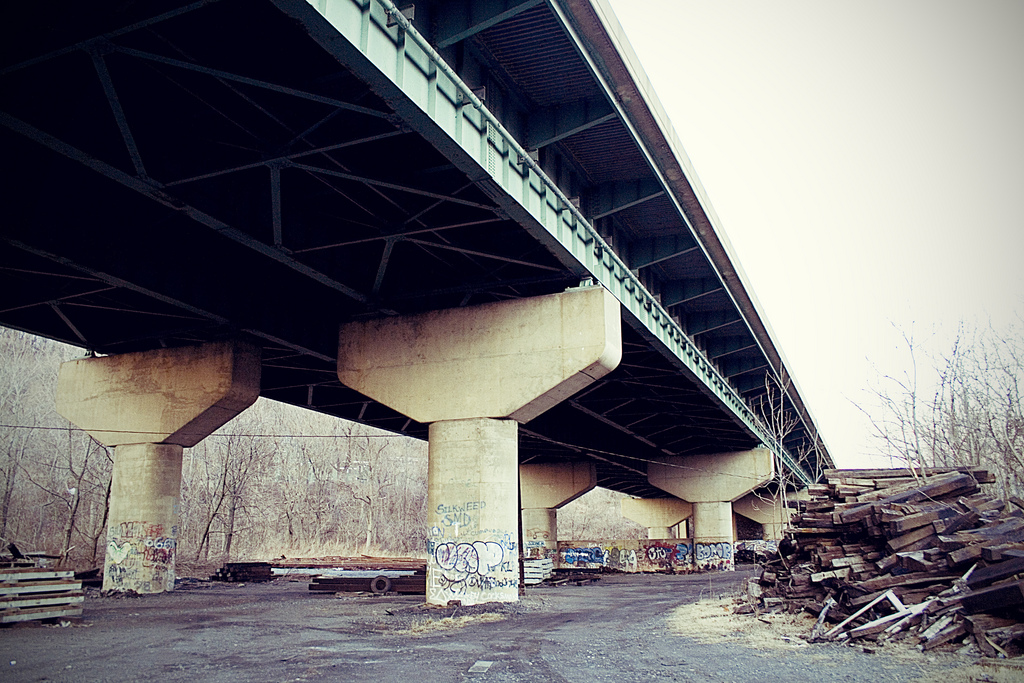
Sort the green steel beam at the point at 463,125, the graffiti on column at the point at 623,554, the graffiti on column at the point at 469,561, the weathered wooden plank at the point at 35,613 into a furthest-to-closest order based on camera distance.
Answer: the graffiti on column at the point at 623,554
the graffiti on column at the point at 469,561
the weathered wooden plank at the point at 35,613
the green steel beam at the point at 463,125

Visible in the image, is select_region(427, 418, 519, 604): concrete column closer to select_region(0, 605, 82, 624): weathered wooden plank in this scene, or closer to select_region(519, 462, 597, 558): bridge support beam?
select_region(0, 605, 82, 624): weathered wooden plank

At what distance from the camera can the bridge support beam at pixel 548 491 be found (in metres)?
45.5

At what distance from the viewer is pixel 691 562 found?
46844mm

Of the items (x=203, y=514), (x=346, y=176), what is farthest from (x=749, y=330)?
(x=203, y=514)

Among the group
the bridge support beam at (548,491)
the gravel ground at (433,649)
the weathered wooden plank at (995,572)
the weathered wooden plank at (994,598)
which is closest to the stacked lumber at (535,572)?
the bridge support beam at (548,491)

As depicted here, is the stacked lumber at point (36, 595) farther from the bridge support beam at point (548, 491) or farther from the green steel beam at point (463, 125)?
the bridge support beam at point (548, 491)

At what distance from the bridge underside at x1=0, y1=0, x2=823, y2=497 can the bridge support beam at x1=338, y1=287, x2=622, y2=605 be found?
0.86 metres

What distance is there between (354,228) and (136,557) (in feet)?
41.2

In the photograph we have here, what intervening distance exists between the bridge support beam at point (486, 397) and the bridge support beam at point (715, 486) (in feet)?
93.1

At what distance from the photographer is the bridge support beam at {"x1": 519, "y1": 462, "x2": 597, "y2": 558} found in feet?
149

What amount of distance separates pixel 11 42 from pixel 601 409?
25767 mm

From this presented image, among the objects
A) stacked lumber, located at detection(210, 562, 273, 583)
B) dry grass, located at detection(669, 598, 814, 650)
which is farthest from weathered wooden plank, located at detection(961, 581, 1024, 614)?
stacked lumber, located at detection(210, 562, 273, 583)

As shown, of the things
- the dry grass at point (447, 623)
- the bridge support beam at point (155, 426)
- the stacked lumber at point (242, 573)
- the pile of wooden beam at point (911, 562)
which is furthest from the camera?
the stacked lumber at point (242, 573)

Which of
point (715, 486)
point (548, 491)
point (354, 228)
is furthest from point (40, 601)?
point (715, 486)
